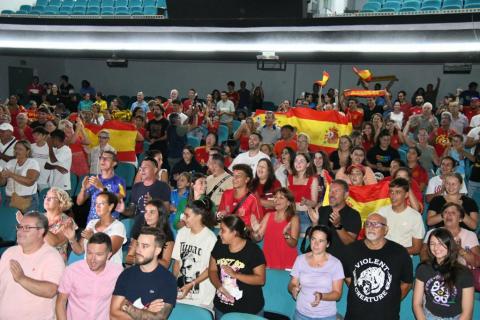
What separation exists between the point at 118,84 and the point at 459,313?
18.4m

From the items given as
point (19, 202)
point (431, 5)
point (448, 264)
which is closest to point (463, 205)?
point (448, 264)

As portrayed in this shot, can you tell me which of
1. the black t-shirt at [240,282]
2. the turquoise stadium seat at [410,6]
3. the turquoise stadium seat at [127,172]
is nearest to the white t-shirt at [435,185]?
the black t-shirt at [240,282]

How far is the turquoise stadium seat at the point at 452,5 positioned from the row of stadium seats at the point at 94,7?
7.28 m

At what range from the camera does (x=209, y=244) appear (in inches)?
184

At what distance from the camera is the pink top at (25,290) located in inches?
160

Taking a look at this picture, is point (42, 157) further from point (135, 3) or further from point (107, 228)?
point (135, 3)

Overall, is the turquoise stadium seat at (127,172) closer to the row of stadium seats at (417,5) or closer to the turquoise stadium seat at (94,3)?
the row of stadium seats at (417,5)

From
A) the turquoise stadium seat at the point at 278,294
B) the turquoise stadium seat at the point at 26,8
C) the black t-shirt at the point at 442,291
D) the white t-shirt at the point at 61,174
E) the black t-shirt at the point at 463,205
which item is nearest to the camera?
the black t-shirt at the point at 442,291

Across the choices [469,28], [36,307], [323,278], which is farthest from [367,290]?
[469,28]

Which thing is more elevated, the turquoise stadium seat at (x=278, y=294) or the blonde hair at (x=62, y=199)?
the blonde hair at (x=62, y=199)

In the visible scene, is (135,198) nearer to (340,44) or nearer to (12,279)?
(12,279)

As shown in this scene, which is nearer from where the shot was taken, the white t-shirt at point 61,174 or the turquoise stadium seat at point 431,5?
the white t-shirt at point 61,174

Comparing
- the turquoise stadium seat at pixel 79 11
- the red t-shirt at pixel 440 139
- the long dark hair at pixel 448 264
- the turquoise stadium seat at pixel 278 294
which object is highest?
the turquoise stadium seat at pixel 79 11

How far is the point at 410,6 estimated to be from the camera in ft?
42.2
